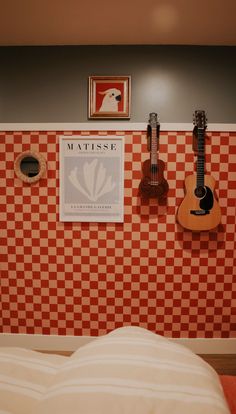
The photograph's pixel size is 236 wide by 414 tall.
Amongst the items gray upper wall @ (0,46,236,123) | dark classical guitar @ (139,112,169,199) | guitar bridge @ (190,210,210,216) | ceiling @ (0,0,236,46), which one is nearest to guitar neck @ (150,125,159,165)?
dark classical guitar @ (139,112,169,199)

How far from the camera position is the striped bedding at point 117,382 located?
728 mm

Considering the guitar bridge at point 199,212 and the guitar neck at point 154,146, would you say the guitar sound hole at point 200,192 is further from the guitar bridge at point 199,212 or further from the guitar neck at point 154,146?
the guitar neck at point 154,146

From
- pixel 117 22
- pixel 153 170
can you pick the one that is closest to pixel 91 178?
pixel 153 170

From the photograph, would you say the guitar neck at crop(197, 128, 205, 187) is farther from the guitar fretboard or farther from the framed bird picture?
the framed bird picture

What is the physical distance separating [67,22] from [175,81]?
890 mm

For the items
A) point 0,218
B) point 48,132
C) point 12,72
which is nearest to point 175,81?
point 48,132

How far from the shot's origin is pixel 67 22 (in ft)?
6.61

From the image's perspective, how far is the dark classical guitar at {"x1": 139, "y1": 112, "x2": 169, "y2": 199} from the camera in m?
2.27

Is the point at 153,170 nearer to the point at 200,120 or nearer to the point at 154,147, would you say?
the point at 154,147

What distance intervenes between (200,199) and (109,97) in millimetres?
1064

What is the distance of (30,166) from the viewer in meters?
2.42

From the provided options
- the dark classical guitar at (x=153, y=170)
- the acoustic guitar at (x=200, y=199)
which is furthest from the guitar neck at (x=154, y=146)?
the acoustic guitar at (x=200, y=199)

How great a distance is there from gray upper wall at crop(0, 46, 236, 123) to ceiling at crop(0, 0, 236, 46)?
8 cm

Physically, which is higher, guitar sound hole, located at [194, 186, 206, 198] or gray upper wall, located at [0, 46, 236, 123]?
gray upper wall, located at [0, 46, 236, 123]
